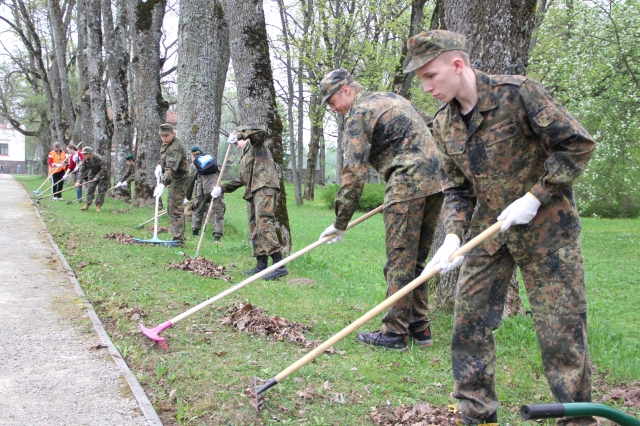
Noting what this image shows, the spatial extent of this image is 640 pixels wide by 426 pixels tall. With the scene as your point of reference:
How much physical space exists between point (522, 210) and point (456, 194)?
612 millimetres

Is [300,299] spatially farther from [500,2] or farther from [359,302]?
[500,2]

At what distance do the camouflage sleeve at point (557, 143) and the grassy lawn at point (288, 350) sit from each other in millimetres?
1658

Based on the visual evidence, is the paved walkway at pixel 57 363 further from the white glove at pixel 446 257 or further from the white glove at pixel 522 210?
the white glove at pixel 522 210

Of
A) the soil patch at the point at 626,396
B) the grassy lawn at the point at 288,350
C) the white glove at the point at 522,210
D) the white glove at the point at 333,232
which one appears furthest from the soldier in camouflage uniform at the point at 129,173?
the white glove at the point at 522,210

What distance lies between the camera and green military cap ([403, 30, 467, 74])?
300 cm

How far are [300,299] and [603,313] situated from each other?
4760 mm

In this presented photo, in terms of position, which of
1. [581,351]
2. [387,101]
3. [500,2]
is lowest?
[581,351]

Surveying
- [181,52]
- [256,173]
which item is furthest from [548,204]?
[181,52]

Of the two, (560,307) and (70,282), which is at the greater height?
(560,307)

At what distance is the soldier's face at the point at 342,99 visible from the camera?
4855mm

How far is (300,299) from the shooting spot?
641cm

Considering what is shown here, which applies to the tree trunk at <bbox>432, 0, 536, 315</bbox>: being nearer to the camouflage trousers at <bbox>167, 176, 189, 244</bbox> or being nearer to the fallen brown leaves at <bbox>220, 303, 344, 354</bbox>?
the fallen brown leaves at <bbox>220, 303, 344, 354</bbox>

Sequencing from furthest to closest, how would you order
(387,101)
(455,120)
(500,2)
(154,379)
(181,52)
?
(181,52)
(500,2)
(387,101)
(154,379)
(455,120)

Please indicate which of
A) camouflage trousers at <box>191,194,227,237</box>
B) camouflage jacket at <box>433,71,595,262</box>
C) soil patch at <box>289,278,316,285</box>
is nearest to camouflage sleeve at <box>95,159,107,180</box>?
camouflage trousers at <box>191,194,227,237</box>
